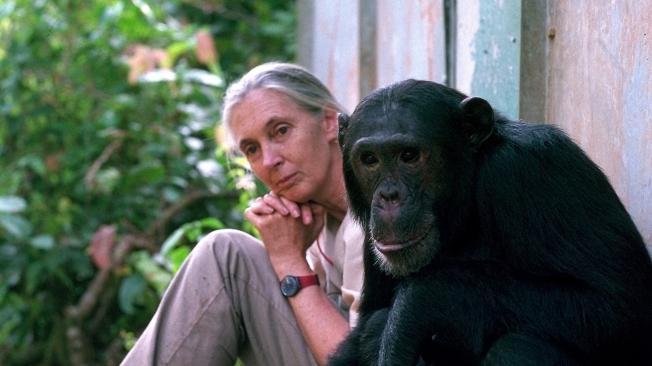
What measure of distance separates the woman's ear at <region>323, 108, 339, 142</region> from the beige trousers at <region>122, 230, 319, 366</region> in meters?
0.52

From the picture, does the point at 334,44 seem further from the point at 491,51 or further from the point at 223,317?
the point at 223,317

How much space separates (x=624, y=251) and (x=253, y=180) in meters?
2.72

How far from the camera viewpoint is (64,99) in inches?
305

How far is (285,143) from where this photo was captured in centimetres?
430

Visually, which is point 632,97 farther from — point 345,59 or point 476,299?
point 345,59

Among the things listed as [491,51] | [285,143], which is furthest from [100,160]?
[491,51]

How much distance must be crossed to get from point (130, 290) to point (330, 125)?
9.59 ft

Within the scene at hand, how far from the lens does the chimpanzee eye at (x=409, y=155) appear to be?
3.38 meters

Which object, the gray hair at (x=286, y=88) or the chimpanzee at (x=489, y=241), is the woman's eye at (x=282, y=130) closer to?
the gray hair at (x=286, y=88)

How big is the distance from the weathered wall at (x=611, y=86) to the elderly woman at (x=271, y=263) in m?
0.88

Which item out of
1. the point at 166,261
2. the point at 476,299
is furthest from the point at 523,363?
the point at 166,261

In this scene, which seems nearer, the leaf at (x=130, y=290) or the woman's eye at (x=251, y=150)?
the woman's eye at (x=251, y=150)

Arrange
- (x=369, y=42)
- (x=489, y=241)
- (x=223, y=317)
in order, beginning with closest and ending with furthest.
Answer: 1. (x=489, y=241)
2. (x=223, y=317)
3. (x=369, y=42)

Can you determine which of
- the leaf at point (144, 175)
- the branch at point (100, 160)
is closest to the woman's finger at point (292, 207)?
the leaf at point (144, 175)
